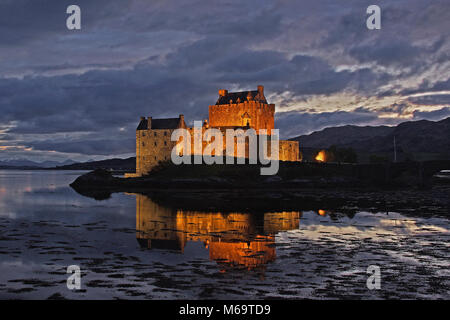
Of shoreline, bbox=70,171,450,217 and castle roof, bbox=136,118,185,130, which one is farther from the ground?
castle roof, bbox=136,118,185,130

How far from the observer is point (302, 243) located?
17.8 m

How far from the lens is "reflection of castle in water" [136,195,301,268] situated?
15555 millimetres

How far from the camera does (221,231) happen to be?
21.0 meters

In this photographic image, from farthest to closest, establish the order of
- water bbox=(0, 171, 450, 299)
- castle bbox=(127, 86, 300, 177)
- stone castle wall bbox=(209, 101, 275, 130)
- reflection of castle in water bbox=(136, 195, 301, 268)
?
stone castle wall bbox=(209, 101, 275, 130), castle bbox=(127, 86, 300, 177), reflection of castle in water bbox=(136, 195, 301, 268), water bbox=(0, 171, 450, 299)

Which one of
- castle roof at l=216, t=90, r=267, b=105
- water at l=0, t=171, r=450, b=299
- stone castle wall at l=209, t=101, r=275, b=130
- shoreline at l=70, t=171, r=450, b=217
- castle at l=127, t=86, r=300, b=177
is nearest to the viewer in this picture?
water at l=0, t=171, r=450, b=299

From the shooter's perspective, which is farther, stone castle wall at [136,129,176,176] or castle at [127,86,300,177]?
castle at [127,86,300,177]

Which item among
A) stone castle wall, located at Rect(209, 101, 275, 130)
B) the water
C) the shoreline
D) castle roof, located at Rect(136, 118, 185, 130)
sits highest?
stone castle wall, located at Rect(209, 101, 275, 130)

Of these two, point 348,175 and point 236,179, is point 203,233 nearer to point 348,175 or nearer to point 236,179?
point 236,179

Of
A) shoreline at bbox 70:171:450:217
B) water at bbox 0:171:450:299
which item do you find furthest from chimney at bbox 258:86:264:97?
water at bbox 0:171:450:299

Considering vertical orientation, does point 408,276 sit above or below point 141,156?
below

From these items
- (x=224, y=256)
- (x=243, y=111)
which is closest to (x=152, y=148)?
(x=243, y=111)

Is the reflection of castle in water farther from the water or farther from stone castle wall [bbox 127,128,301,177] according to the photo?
stone castle wall [bbox 127,128,301,177]
